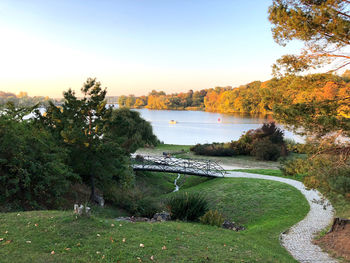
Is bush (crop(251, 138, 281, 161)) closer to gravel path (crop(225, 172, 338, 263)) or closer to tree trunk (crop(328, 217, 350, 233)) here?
gravel path (crop(225, 172, 338, 263))

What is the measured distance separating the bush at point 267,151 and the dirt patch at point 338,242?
21.3 metres

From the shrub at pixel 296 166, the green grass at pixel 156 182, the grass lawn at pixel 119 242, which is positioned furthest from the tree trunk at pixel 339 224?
the green grass at pixel 156 182

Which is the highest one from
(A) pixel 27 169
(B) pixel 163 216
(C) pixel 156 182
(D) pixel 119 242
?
(A) pixel 27 169

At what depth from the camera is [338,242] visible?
25.5 ft

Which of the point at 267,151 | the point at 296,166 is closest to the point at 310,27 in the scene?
the point at 296,166

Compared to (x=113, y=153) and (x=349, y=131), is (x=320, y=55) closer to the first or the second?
(x=349, y=131)

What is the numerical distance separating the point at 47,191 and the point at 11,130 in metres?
2.75

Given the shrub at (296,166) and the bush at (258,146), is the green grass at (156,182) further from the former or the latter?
the bush at (258,146)

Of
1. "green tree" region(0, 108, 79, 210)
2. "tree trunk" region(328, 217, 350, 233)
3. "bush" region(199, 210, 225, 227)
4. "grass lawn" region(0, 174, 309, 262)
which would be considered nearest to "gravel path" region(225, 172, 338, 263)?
Answer: "grass lawn" region(0, 174, 309, 262)

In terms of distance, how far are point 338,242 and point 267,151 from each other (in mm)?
22278

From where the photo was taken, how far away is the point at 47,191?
1042cm

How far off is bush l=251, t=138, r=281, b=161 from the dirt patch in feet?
69.9

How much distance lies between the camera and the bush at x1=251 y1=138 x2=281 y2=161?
2932cm

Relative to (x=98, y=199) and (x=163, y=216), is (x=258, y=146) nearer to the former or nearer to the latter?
(x=98, y=199)
